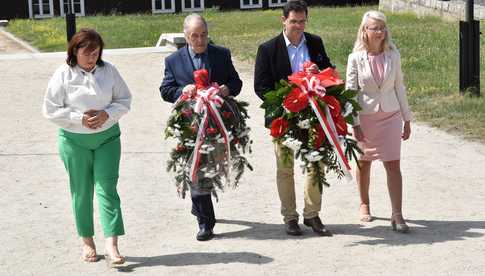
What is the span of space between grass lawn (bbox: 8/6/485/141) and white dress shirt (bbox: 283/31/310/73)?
410 cm

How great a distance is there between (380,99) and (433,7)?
2105 cm

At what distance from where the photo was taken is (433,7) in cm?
2850

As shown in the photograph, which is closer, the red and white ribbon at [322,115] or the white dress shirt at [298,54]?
the red and white ribbon at [322,115]

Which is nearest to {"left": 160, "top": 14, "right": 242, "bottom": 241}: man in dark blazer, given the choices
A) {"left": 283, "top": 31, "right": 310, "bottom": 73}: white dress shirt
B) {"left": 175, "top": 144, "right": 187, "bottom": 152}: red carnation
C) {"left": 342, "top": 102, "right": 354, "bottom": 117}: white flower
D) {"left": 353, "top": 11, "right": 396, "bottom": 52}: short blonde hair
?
{"left": 175, "top": 144, "right": 187, "bottom": 152}: red carnation

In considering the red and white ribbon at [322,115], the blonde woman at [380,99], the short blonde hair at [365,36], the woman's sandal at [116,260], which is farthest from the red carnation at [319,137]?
the woman's sandal at [116,260]

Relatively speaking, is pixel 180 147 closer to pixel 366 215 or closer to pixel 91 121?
pixel 91 121

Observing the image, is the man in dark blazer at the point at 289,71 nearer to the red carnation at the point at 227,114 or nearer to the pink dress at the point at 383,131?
the red carnation at the point at 227,114

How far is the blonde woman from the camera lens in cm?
798

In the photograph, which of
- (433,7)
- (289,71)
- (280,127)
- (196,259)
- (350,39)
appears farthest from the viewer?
(433,7)

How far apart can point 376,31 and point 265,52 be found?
0.82 meters

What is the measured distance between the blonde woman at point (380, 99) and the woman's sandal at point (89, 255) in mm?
2085

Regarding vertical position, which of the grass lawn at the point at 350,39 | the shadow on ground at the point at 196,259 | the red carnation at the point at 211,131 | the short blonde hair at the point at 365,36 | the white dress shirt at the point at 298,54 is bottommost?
the shadow on ground at the point at 196,259

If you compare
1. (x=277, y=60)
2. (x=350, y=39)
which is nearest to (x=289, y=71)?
(x=277, y=60)

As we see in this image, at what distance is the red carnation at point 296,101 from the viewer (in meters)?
7.72
